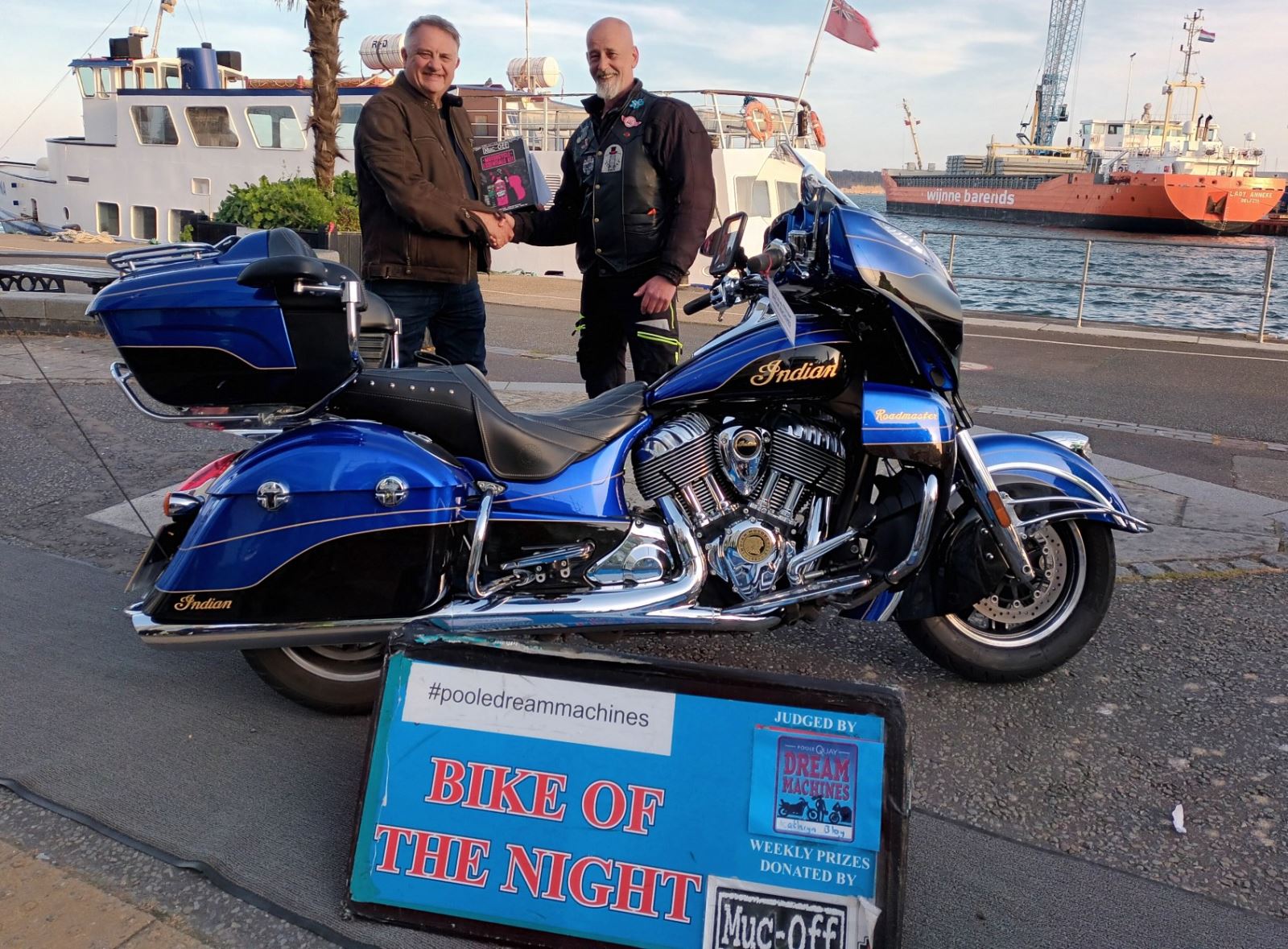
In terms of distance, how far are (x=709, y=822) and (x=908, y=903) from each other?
54 centimetres

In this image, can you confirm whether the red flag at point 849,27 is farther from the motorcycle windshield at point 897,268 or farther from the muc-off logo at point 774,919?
the muc-off logo at point 774,919

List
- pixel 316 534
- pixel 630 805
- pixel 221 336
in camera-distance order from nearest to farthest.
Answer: pixel 630 805
pixel 221 336
pixel 316 534

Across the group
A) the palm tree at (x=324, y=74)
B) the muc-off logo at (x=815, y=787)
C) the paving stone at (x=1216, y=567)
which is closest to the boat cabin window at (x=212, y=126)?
the palm tree at (x=324, y=74)

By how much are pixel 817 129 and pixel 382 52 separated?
32.7 feet

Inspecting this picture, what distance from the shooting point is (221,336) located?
2.52 meters

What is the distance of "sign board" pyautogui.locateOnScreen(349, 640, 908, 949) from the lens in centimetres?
197

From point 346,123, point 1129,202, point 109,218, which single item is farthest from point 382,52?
point 1129,202

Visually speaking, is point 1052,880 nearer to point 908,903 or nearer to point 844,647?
point 908,903

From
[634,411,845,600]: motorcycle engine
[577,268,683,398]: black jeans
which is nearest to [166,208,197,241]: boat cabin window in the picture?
[577,268,683,398]: black jeans

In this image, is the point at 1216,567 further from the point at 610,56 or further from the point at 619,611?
the point at 610,56

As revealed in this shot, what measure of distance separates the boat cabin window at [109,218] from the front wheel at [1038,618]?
26.2m

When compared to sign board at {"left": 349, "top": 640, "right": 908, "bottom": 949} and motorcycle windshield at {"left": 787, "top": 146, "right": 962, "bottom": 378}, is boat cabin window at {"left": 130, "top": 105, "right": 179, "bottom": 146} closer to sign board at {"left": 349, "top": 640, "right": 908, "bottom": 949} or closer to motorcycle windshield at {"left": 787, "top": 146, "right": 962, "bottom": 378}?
motorcycle windshield at {"left": 787, "top": 146, "right": 962, "bottom": 378}

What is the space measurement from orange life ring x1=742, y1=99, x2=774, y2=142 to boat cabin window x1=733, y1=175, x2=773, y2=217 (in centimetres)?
110

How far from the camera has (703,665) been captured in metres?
2.14
